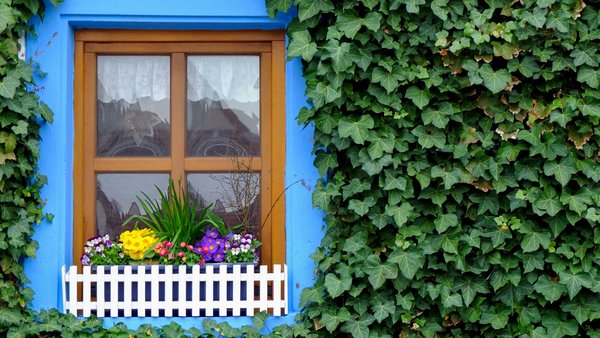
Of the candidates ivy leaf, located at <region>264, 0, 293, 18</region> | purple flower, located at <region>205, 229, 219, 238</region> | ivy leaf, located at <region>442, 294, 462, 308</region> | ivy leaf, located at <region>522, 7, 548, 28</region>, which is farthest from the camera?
purple flower, located at <region>205, 229, 219, 238</region>

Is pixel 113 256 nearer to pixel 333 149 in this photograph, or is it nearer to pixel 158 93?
pixel 158 93

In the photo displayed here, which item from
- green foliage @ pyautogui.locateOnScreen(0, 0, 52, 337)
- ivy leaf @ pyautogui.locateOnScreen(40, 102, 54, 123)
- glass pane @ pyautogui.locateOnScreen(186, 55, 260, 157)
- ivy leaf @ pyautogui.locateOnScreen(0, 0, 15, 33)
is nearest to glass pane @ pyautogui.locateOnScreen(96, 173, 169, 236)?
glass pane @ pyautogui.locateOnScreen(186, 55, 260, 157)

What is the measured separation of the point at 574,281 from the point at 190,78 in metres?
2.42

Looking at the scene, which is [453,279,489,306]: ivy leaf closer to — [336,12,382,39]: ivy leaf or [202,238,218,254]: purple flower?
[202,238,218,254]: purple flower

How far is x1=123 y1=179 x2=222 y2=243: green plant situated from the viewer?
188 inches

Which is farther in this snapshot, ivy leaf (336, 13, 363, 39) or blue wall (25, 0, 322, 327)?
blue wall (25, 0, 322, 327)

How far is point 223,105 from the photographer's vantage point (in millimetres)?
5051

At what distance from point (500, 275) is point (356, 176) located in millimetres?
928

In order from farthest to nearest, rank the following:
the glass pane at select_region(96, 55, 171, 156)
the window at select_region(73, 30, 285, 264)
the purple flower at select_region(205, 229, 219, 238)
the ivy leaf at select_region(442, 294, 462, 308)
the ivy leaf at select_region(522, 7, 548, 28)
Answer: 1. the glass pane at select_region(96, 55, 171, 156)
2. the window at select_region(73, 30, 285, 264)
3. the purple flower at select_region(205, 229, 219, 238)
4. the ivy leaf at select_region(442, 294, 462, 308)
5. the ivy leaf at select_region(522, 7, 548, 28)

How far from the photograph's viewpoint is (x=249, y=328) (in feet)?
15.2

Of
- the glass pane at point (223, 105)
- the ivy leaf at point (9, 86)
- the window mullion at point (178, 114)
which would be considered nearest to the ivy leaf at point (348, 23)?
the glass pane at point (223, 105)

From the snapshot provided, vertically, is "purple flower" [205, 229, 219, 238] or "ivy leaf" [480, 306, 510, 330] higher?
"purple flower" [205, 229, 219, 238]

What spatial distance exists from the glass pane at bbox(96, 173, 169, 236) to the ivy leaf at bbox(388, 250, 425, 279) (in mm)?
1396

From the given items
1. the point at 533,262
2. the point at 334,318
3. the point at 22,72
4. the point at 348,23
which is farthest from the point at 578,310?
the point at 22,72
